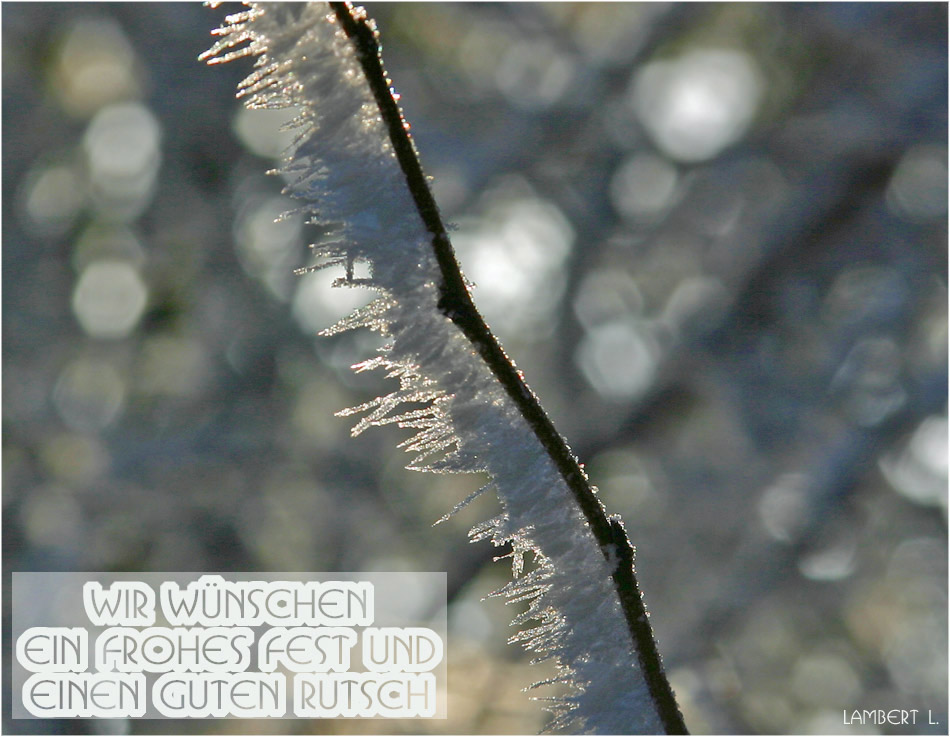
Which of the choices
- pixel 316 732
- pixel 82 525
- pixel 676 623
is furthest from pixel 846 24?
pixel 82 525

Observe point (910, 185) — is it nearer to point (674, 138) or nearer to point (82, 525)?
point (674, 138)

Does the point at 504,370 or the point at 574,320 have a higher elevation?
the point at 574,320

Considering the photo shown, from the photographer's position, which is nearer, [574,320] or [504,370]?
[504,370]

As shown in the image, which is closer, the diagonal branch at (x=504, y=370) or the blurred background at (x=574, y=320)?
the diagonal branch at (x=504, y=370)

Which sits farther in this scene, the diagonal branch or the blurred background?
the blurred background

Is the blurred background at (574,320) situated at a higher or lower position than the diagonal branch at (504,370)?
higher
